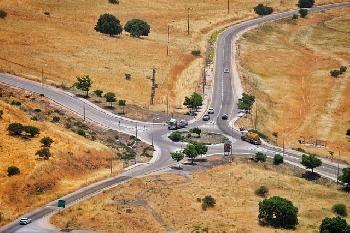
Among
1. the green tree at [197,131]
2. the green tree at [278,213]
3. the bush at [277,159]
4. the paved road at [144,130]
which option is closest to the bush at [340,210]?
the green tree at [278,213]

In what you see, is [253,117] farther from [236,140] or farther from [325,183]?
[325,183]

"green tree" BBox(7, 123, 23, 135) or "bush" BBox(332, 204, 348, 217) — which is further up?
"green tree" BBox(7, 123, 23, 135)

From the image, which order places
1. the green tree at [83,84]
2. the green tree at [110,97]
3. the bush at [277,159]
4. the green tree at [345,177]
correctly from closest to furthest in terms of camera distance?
the green tree at [345,177], the bush at [277,159], the green tree at [110,97], the green tree at [83,84]

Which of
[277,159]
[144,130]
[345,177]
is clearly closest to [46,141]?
[144,130]

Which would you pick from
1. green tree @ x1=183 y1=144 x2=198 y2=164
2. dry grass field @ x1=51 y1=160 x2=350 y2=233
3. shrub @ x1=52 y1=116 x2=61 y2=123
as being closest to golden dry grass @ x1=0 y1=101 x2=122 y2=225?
shrub @ x1=52 y1=116 x2=61 y2=123

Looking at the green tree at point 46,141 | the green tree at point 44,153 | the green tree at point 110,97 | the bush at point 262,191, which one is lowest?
the bush at point 262,191

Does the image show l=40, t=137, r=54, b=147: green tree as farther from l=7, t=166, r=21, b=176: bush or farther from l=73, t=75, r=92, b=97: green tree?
l=73, t=75, r=92, b=97: green tree

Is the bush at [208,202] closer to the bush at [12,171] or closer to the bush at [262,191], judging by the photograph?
the bush at [262,191]
